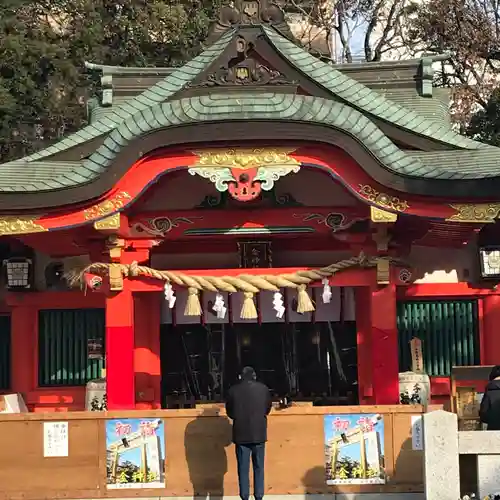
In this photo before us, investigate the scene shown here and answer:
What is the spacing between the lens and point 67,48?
21125mm

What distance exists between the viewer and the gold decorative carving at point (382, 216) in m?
9.20

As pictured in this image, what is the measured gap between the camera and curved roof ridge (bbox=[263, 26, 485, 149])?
10.3 metres

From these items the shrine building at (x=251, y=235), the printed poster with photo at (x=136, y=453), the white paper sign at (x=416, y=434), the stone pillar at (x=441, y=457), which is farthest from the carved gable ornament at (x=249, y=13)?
the stone pillar at (x=441, y=457)

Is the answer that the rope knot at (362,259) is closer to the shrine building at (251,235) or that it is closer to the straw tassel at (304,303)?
the shrine building at (251,235)

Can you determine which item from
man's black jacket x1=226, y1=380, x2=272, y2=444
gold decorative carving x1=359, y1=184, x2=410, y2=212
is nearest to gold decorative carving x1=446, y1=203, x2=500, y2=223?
gold decorative carving x1=359, y1=184, x2=410, y2=212

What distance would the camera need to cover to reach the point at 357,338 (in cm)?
1159

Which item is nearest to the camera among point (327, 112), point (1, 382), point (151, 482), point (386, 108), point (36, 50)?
point (151, 482)

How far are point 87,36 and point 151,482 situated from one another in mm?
15431

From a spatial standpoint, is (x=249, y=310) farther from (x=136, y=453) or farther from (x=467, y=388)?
(x=467, y=388)

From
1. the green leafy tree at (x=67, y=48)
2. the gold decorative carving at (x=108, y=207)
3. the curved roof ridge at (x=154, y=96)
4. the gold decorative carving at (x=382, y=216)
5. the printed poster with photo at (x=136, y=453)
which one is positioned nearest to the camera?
the printed poster with photo at (x=136, y=453)

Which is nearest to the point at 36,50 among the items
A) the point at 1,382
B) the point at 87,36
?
the point at 87,36

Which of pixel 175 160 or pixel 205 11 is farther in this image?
pixel 205 11

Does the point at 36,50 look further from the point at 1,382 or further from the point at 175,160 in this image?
the point at 175,160

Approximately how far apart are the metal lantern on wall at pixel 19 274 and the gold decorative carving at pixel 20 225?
223 cm
